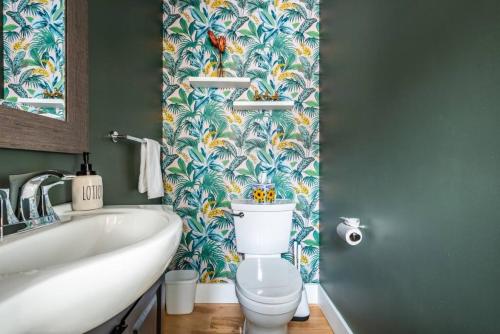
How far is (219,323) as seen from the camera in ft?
5.42

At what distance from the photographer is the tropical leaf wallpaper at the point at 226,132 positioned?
190 centimetres

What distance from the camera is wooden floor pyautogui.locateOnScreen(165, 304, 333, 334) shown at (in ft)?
5.18

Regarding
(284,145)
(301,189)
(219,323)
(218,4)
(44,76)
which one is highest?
(218,4)

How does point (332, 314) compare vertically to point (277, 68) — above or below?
below

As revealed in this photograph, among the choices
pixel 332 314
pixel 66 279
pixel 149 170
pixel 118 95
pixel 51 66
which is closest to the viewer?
pixel 66 279

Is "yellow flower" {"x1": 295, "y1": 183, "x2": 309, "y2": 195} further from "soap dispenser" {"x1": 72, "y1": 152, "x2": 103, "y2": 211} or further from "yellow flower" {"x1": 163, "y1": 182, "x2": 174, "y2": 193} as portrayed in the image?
"soap dispenser" {"x1": 72, "y1": 152, "x2": 103, "y2": 211}

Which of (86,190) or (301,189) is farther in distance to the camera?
(301,189)

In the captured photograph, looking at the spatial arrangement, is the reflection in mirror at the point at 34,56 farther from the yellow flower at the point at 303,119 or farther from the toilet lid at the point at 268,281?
the yellow flower at the point at 303,119

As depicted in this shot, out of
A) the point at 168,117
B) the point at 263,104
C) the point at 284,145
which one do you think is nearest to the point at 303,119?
the point at 284,145

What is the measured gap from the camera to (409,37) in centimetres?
90

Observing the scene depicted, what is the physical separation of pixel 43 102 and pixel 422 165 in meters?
1.20

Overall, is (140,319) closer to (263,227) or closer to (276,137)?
(263,227)

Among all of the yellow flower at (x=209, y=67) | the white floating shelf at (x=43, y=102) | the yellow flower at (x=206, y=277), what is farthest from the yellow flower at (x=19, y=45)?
the yellow flower at (x=206, y=277)

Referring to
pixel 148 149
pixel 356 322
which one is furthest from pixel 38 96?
pixel 356 322
